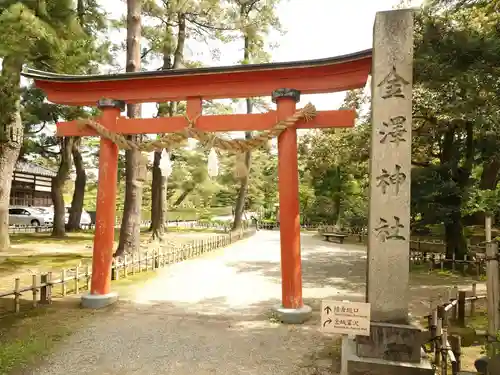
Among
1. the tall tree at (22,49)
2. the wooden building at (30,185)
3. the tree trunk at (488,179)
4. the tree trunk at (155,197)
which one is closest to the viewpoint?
the tall tree at (22,49)

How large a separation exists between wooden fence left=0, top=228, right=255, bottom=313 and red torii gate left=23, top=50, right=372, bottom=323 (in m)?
1.06

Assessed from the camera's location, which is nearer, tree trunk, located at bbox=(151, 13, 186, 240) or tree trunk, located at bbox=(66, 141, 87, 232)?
tree trunk, located at bbox=(151, 13, 186, 240)

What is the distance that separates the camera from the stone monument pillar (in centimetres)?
473

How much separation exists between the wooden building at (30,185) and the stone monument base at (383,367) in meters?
32.7

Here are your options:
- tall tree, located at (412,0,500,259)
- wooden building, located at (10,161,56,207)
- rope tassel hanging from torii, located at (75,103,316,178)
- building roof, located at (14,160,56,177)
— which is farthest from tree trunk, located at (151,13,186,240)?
wooden building, located at (10,161,56,207)

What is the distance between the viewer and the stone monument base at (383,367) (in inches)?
177

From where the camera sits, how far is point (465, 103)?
31.3 feet

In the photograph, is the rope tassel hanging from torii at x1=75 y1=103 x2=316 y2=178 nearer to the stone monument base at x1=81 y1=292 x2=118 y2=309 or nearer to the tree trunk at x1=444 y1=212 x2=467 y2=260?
the stone monument base at x1=81 y1=292 x2=118 y2=309

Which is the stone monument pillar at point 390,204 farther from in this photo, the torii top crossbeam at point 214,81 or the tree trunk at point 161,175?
the tree trunk at point 161,175

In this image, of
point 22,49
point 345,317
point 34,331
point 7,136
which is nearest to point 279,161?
point 345,317

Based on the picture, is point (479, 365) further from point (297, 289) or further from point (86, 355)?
point (86, 355)

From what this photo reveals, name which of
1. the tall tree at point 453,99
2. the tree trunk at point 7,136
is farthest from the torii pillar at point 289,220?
the tree trunk at point 7,136

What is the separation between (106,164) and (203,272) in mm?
5757

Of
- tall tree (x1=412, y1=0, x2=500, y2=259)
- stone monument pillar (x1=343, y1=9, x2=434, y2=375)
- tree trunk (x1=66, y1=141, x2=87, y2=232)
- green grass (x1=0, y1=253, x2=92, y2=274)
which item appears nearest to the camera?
stone monument pillar (x1=343, y1=9, x2=434, y2=375)
